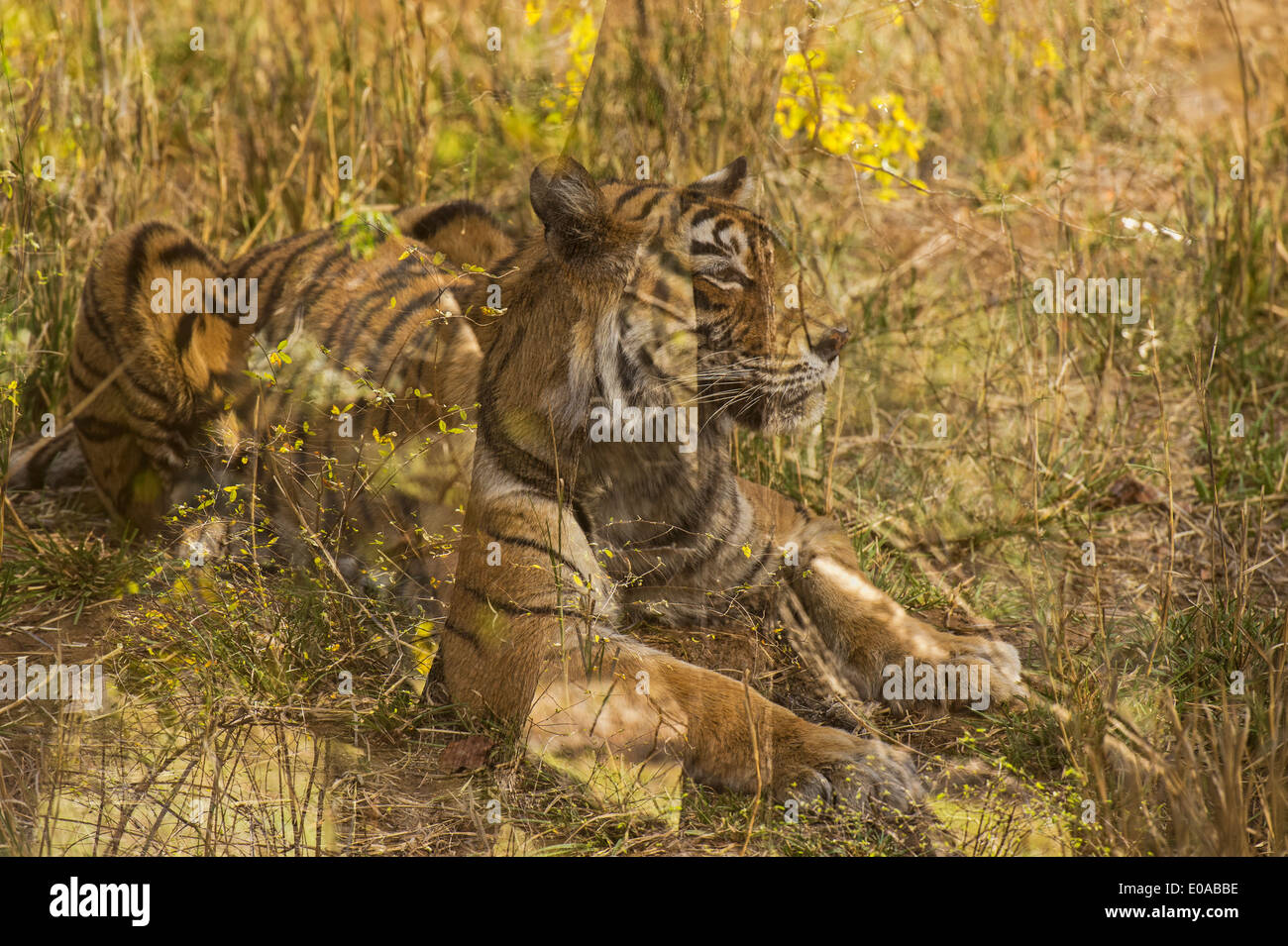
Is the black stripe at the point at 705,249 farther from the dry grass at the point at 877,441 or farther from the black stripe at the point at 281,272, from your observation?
the black stripe at the point at 281,272

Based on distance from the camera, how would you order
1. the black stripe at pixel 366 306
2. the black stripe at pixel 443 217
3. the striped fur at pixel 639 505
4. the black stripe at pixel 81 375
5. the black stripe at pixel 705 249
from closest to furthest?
1. the striped fur at pixel 639 505
2. the black stripe at pixel 705 249
3. the black stripe at pixel 366 306
4. the black stripe at pixel 81 375
5. the black stripe at pixel 443 217

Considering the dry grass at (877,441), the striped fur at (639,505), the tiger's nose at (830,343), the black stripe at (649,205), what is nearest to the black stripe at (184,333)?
the dry grass at (877,441)

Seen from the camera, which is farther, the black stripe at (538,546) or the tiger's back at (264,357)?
the tiger's back at (264,357)

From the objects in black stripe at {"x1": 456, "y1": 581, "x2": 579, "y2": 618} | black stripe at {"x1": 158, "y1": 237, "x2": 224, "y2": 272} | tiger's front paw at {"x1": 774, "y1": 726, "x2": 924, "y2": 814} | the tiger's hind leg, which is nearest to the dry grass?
tiger's front paw at {"x1": 774, "y1": 726, "x2": 924, "y2": 814}

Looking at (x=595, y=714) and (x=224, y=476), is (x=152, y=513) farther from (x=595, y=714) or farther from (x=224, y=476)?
(x=595, y=714)

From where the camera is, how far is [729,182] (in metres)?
2.94

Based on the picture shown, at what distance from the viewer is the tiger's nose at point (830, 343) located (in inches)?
111

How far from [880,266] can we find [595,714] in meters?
2.61

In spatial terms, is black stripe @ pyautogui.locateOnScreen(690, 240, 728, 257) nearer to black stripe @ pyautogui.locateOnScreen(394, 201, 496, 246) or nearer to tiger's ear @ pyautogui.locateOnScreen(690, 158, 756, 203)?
tiger's ear @ pyautogui.locateOnScreen(690, 158, 756, 203)

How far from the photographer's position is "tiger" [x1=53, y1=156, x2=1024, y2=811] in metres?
2.54

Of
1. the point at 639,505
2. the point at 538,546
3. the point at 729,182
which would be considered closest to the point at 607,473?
the point at 639,505

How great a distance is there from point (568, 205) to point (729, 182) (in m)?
0.55

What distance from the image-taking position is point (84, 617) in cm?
312
